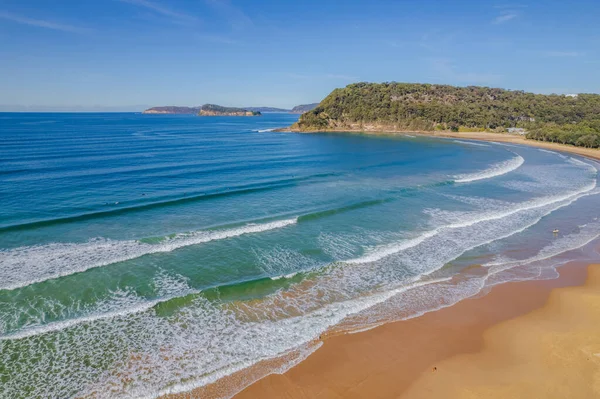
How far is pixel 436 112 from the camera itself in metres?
106

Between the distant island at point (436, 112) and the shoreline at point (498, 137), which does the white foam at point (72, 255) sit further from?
the distant island at point (436, 112)

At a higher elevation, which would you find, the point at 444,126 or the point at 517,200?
the point at 444,126

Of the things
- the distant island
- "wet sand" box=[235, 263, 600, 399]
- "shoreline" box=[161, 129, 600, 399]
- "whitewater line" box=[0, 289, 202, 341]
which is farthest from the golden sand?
the distant island

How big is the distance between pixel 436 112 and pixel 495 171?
69518 millimetres

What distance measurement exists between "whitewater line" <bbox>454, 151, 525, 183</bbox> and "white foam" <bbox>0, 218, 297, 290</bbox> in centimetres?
2821

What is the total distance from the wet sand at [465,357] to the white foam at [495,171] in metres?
25.2

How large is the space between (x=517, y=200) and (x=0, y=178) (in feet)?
151

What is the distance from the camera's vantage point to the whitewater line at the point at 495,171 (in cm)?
3800

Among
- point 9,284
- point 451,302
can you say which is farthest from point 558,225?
point 9,284

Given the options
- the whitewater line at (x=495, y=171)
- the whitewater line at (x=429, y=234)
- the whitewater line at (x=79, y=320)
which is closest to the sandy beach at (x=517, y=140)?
the whitewater line at (x=495, y=171)

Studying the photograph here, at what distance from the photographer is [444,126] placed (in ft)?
338

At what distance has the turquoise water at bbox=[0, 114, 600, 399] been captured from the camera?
10680mm

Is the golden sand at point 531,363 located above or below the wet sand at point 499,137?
below

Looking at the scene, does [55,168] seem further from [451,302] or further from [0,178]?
[451,302]
